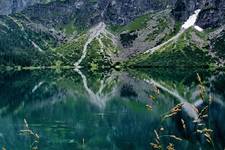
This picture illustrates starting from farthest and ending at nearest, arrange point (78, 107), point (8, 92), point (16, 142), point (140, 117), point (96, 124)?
1. point (8, 92)
2. point (78, 107)
3. point (140, 117)
4. point (96, 124)
5. point (16, 142)

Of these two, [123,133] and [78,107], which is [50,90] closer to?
[78,107]

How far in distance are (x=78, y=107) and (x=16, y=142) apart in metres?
58.7

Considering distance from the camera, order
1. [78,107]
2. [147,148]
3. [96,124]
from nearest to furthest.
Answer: [147,148], [96,124], [78,107]

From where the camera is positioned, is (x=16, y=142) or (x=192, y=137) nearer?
(x=192, y=137)

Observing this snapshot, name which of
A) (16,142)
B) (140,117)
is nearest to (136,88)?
(140,117)

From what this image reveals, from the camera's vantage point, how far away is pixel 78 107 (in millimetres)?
144875

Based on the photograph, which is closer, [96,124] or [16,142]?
[16,142]

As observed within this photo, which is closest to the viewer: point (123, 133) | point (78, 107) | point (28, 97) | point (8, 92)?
point (123, 133)

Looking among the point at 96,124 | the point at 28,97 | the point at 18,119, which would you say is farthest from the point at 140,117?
the point at 28,97

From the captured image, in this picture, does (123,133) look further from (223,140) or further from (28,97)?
(28,97)

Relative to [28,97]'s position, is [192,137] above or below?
below

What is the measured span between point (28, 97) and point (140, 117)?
6430 centimetres

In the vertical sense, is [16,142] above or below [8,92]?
below

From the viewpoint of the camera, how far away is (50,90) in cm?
19512
